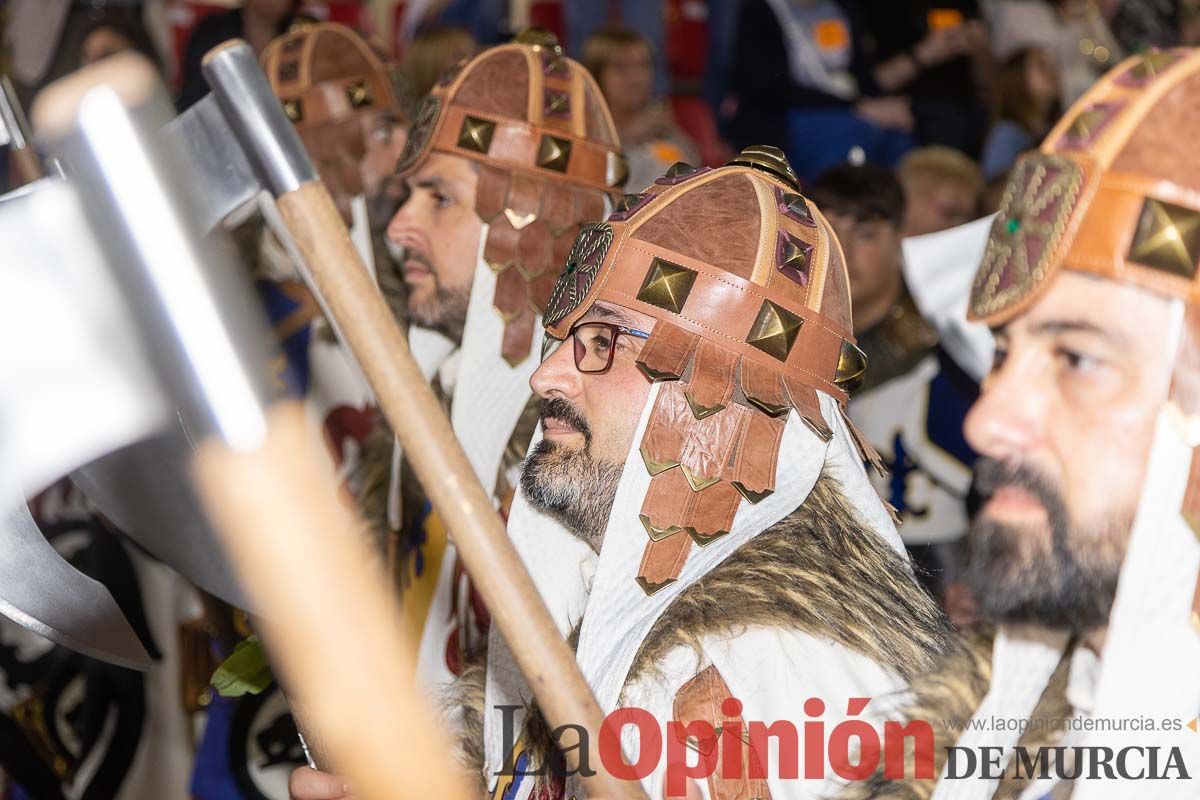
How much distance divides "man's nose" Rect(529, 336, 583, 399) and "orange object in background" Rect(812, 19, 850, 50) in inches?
176

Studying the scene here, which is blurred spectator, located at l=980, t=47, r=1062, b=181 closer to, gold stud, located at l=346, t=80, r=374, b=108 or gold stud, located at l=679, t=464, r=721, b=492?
gold stud, located at l=346, t=80, r=374, b=108

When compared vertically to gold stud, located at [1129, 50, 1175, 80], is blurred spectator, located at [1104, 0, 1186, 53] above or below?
below

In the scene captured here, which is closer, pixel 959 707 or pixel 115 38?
pixel 959 707

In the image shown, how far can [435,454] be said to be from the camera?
1.15m

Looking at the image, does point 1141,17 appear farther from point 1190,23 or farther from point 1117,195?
point 1117,195

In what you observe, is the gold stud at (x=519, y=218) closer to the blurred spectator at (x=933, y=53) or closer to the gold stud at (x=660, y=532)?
the gold stud at (x=660, y=532)

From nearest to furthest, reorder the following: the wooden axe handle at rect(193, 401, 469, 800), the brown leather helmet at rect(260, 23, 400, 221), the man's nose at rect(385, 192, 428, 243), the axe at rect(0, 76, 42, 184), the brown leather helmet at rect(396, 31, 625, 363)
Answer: the wooden axe handle at rect(193, 401, 469, 800), the axe at rect(0, 76, 42, 184), the brown leather helmet at rect(396, 31, 625, 363), the man's nose at rect(385, 192, 428, 243), the brown leather helmet at rect(260, 23, 400, 221)

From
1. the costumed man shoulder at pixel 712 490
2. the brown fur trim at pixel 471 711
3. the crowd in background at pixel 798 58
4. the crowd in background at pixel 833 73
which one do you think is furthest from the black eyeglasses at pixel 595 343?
the crowd in background at pixel 798 58

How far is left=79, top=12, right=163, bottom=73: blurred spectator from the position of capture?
16.6 feet

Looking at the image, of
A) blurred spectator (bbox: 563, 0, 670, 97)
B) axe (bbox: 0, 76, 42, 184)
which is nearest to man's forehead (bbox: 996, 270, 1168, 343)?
axe (bbox: 0, 76, 42, 184)

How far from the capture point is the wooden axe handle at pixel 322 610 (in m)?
1.02

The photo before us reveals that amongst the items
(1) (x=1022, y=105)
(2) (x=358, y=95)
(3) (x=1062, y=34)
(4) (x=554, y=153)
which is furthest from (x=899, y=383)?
(3) (x=1062, y=34)

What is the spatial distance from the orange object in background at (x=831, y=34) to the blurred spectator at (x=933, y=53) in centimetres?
36

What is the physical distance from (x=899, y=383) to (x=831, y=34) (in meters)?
2.80
